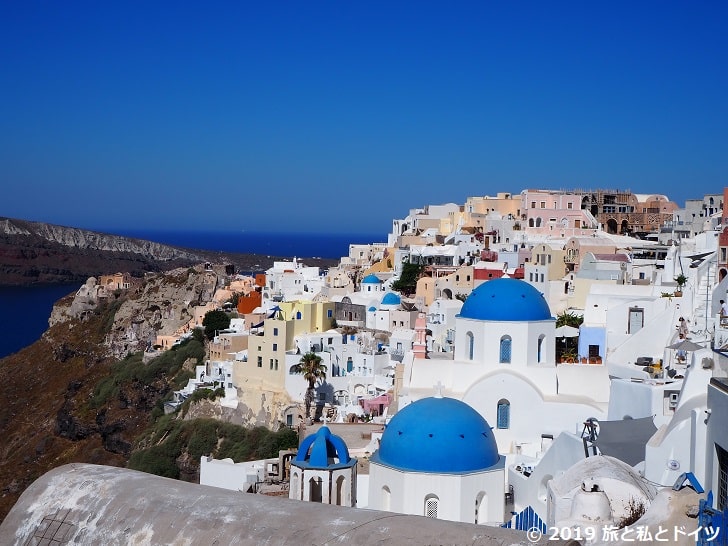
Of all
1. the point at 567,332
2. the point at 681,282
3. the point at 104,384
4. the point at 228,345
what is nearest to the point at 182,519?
the point at 567,332

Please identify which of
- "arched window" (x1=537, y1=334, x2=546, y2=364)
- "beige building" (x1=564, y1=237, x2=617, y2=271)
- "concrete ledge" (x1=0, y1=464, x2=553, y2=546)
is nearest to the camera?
"concrete ledge" (x1=0, y1=464, x2=553, y2=546)

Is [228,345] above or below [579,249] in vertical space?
below

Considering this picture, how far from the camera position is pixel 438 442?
15219mm

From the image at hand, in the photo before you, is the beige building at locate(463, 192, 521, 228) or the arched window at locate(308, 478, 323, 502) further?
the beige building at locate(463, 192, 521, 228)

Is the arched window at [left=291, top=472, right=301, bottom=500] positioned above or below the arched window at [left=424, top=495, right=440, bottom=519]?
above

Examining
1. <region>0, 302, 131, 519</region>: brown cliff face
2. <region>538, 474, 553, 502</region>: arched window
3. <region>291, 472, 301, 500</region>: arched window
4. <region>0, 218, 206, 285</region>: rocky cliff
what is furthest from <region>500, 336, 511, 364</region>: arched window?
<region>0, 218, 206, 285</region>: rocky cliff

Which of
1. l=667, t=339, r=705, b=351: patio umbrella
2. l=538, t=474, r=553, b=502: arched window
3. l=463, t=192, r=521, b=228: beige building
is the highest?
l=463, t=192, r=521, b=228: beige building

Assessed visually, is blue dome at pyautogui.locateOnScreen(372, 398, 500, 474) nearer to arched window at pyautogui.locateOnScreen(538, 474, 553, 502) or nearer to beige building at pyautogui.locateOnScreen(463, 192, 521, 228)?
arched window at pyautogui.locateOnScreen(538, 474, 553, 502)

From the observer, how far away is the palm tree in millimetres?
30375

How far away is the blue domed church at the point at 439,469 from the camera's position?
15047mm

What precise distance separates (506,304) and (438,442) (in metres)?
5.82

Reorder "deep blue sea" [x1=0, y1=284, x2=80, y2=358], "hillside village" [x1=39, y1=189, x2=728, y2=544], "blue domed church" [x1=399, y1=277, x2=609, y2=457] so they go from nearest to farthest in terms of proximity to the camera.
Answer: "hillside village" [x1=39, y1=189, x2=728, y2=544]
"blue domed church" [x1=399, y1=277, x2=609, y2=457]
"deep blue sea" [x1=0, y1=284, x2=80, y2=358]

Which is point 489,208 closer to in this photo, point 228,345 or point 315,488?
point 228,345

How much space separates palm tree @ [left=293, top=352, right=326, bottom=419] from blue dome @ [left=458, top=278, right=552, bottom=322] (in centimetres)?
1034
